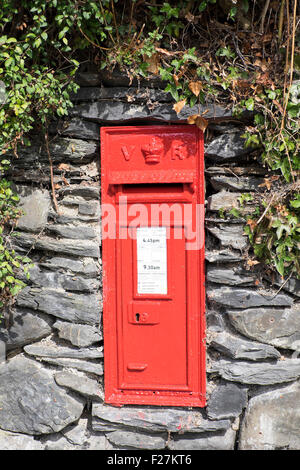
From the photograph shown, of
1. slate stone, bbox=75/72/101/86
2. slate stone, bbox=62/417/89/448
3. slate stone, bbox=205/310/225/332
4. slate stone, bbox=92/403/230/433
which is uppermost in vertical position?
slate stone, bbox=75/72/101/86

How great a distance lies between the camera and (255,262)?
106 inches

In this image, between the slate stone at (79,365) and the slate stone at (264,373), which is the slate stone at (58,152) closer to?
the slate stone at (79,365)

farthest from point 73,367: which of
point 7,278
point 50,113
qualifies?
point 50,113

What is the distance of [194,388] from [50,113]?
1953 mm

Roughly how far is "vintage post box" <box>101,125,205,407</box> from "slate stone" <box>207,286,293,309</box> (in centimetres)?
14

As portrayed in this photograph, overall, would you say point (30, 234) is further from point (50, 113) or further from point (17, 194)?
point (50, 113)

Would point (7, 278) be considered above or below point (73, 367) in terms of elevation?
above

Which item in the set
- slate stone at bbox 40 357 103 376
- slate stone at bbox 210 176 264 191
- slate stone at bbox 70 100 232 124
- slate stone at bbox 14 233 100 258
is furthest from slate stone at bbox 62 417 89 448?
slate stone at bbox 70 100 232 124

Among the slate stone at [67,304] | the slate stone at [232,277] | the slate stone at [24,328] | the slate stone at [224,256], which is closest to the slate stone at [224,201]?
the slate stone at [224,256]

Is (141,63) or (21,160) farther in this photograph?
(21,160)

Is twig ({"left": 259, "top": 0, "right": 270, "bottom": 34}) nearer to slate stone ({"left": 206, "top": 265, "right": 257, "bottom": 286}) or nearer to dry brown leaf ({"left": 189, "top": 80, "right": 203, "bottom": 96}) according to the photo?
dry brown leaf ({"left": 189, "top": 80, "right": 203, "bottom": 96})

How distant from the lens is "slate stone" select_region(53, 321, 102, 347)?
9.35 ft

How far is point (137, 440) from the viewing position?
9.27 feet

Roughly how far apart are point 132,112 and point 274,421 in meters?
2.10
